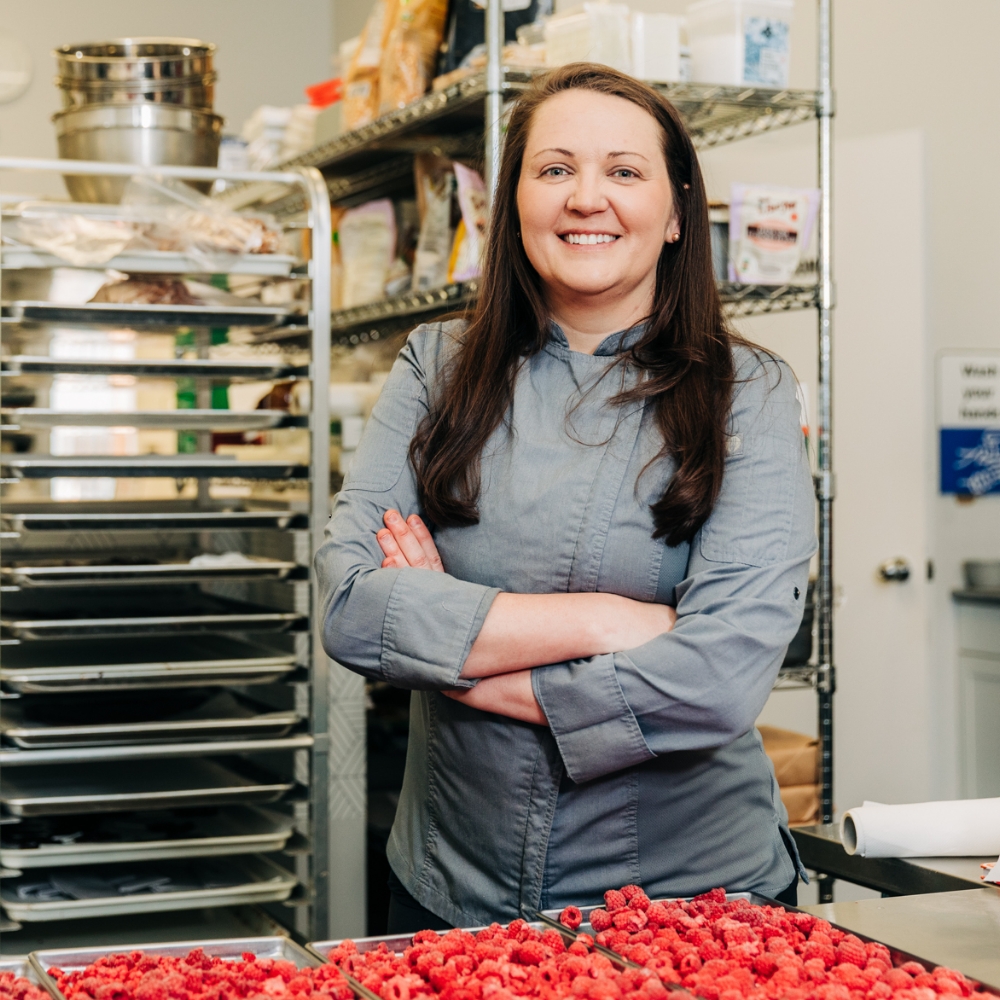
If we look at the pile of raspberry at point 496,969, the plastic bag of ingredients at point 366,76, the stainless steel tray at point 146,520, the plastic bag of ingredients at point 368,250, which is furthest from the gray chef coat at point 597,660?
the plastic bag of ingredients at point 366,76

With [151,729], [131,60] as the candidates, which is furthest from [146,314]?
[151,729]

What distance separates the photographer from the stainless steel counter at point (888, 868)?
143 centimetres

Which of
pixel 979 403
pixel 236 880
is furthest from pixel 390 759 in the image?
pixel 979 403

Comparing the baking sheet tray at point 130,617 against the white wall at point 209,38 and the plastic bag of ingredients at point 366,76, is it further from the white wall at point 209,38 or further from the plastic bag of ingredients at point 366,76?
the white wall at point 209,38

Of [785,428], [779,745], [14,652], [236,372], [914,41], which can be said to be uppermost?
[914,41]

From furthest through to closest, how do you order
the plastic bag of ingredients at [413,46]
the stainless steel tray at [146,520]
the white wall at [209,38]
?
1. the white wall at [209,38]
2. the plastic bag of ingredients at [413,46]
3. the stainless steel tray at [146,520]

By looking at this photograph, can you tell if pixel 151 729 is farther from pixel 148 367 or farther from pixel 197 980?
pixel 197 980

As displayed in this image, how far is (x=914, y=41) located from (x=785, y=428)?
2.79 metres

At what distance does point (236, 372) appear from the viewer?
224 centimetres

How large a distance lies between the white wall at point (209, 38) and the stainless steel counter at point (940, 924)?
5134mm

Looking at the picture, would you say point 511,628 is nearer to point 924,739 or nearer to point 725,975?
point 725,975

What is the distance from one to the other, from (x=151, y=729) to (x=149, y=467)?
17.7 inches

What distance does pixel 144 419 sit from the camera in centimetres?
217

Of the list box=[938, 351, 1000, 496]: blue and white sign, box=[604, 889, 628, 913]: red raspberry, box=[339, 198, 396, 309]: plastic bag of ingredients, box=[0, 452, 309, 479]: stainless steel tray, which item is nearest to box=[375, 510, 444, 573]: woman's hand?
box=[604, 889, 628, 913]: red raspberry
